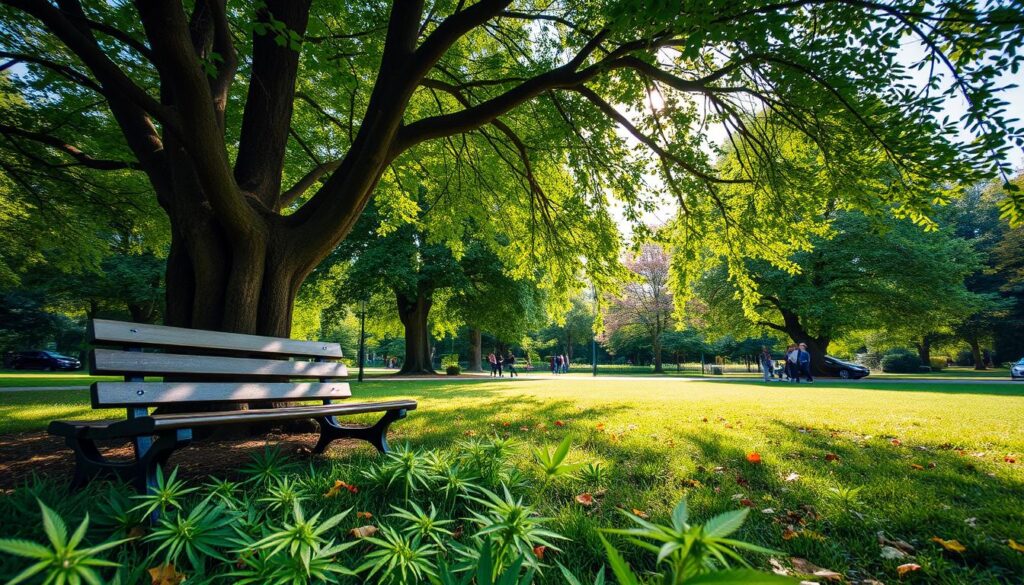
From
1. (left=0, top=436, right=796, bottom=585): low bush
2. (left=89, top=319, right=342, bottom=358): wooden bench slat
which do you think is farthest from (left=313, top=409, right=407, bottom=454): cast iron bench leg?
(left=89, top=319, right=342, bottom=358): wooden bench slat

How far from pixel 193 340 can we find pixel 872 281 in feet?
89.5

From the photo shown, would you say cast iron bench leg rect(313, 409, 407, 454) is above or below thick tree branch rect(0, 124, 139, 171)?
below

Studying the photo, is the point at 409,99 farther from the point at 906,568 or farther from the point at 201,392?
the point at 906,568

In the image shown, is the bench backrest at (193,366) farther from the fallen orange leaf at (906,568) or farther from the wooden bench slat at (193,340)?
the fallen orange leaf at (906,568)

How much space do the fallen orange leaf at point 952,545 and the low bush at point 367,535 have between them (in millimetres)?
1056

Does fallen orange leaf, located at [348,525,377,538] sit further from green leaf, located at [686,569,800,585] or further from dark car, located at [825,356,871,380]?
dark car, located at [825,356,871,380]

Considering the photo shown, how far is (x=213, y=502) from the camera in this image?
95.8 inches

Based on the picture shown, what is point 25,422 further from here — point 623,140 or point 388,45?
point 623,140

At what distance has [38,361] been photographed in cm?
3269

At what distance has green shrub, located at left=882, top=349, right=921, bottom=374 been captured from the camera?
36781 mm

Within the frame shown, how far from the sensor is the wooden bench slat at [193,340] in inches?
107

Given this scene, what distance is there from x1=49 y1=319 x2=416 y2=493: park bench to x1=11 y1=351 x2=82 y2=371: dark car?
43.8 meters

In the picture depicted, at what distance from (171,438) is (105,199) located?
1013 centimetres

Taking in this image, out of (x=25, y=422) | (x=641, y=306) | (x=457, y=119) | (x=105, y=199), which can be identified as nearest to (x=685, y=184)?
(x=457, y=119)
